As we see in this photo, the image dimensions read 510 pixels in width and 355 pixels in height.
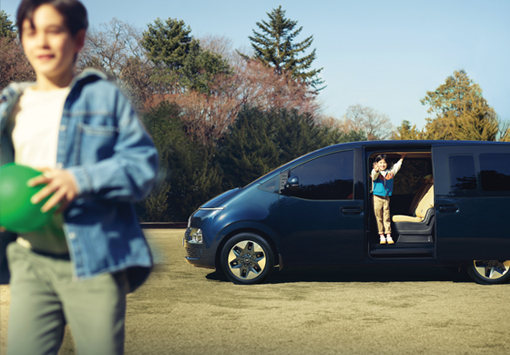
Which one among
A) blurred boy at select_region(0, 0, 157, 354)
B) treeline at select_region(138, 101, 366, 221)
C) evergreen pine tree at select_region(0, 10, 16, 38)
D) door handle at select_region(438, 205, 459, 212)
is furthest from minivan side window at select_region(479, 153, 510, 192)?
evergreen pine tree at select_region(0, 10, 16, 38)

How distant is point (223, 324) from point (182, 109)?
3068 centimetres

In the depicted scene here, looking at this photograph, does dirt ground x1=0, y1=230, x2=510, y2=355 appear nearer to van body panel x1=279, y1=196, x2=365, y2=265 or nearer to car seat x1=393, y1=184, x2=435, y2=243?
van body panel x1=279, y1=196, x2=365, y2=265

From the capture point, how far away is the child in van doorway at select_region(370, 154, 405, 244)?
8672 mm

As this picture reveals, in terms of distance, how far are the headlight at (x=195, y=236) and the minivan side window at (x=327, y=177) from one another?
1281mm

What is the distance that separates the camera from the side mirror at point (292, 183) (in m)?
7.89

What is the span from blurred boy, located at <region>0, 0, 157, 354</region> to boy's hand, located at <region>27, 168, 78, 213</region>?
0.06m

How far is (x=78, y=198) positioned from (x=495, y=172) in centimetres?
720

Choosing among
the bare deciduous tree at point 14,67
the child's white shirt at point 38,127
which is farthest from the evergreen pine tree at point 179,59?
the child's white shirt at point 38,127

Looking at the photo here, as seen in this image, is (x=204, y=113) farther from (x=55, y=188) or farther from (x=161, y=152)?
(x=55, y=188)

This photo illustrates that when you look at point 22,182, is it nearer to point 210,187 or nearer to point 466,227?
point 466,227

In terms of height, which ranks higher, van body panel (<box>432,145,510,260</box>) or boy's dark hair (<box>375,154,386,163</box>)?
boy's dark hair (<box>375,154,386,163</box>)

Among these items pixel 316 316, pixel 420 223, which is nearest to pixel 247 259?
pixel 316 316

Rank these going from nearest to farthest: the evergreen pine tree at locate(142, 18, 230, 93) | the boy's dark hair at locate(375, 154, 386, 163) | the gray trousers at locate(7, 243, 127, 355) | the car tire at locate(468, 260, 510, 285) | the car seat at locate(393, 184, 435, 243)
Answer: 1. the gray trousers at locate(7, 243, 127, 355)
2. the car tire at locate(468, 260, 510, 285)
3. the car seat at locate(393, 184, 435, 243)
4. the boy's dark hair at locate(375, 154, 386, 163)
5. the evergreen pine tree at locate(142, 18, 230, 93)

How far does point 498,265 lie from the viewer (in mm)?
8227
